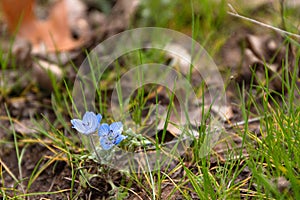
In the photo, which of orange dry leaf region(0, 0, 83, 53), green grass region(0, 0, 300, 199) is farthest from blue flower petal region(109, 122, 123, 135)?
orange dry leaf region(0, 0, 83, 53)

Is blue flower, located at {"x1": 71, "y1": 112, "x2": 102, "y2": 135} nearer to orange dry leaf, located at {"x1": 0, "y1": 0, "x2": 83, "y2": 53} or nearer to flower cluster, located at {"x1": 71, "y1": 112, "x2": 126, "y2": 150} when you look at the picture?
flower cluster, located at {"x1": 71, "y1": 112, "x2": 126, "y2": 150}

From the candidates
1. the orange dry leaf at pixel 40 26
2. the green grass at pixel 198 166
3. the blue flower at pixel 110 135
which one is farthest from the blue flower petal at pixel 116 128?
the orange dry leaf at pixel 40 26

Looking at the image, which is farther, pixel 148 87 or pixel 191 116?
pixel 148 87

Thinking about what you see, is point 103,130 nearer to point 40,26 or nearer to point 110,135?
point 110,135

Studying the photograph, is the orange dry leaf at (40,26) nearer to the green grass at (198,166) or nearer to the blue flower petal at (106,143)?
the green grass at (198,166)

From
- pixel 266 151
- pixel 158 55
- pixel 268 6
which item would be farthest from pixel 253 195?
pixel 268 6

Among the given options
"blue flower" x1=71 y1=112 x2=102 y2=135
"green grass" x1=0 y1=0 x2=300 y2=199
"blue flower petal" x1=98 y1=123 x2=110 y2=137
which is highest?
"blue flower" x1=71 y1=112 x2=102 y2=135

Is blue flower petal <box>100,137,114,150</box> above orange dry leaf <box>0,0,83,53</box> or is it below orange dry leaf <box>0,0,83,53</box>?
above

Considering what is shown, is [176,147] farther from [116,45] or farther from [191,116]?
[116,45]
